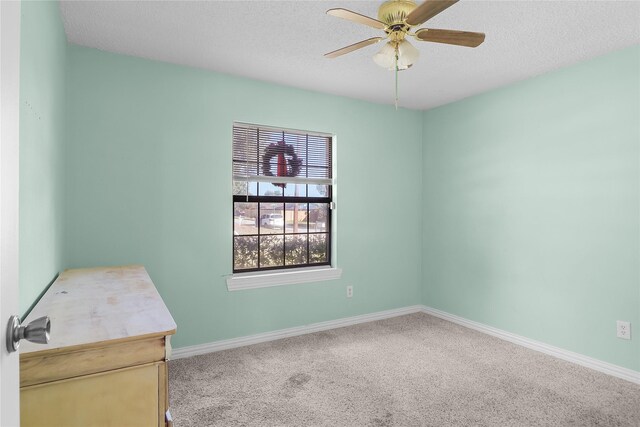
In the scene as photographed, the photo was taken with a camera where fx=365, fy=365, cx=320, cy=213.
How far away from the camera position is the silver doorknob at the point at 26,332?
0.76 meters

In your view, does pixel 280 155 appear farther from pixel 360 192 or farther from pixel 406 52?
pixel 406 52

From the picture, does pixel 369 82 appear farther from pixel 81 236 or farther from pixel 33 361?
pixel 33 361

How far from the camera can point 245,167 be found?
3373 millimetres

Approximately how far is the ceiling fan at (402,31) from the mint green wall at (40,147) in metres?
1.30

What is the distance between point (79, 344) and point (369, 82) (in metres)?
3.07

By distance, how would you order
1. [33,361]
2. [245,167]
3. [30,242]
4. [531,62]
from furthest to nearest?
[245,167]
[531,62]
[30,242]
[33,361]

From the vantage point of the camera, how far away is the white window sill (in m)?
3.27

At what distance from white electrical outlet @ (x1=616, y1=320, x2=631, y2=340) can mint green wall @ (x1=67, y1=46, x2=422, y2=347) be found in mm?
2093

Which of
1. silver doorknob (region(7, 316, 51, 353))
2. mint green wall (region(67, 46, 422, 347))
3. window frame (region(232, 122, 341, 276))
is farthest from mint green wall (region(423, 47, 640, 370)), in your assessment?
silver doorknob (region(7, 316, 51, 353))

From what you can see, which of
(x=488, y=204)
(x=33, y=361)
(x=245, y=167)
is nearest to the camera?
(x=33, y=361)

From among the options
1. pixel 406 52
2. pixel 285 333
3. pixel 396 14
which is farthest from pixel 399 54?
pixel 285 333

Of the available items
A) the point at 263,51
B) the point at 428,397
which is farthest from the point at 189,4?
the point at 428,397

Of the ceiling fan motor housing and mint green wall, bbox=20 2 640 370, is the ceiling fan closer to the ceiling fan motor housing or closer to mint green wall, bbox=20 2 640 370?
the ceiling fan motor housing

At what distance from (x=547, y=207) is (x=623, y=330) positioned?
1.08 meters
